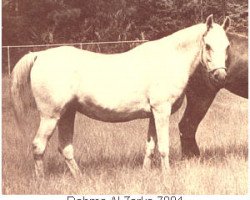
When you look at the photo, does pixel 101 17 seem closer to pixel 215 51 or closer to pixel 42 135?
pixel 215 51

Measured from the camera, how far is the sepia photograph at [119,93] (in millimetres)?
5105

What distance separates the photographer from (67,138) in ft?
17.7

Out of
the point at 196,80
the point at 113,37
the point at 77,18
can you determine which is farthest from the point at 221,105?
the point at 77,18

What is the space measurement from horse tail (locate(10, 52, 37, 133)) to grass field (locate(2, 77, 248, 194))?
0.38ft

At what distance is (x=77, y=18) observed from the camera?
19.1ft

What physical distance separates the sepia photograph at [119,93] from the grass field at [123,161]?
1 cm

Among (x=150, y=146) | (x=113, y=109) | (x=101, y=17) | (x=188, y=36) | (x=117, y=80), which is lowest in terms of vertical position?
(x=150, y=146)

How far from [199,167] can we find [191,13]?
6.07ft

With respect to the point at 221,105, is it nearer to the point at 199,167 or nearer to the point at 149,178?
the point at 199,167

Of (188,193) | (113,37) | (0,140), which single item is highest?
(113,37)

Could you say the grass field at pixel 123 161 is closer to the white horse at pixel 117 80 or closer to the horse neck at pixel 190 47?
the white horse at pixel 117 80

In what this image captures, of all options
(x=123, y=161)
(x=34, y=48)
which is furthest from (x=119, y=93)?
(x=34, y=48)

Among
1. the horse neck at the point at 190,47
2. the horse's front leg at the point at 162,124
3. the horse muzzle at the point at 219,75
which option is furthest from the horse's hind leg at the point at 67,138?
the horse muzzle at the point at 219,75

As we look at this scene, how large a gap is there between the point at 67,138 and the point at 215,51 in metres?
1.81
